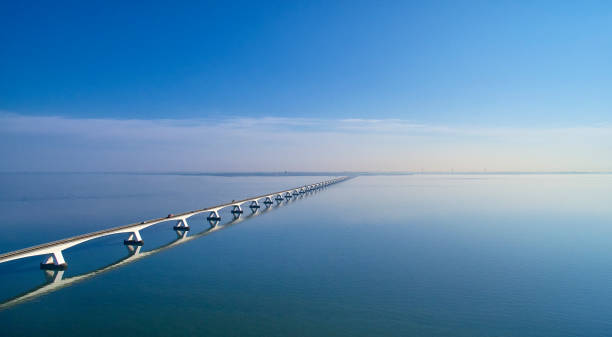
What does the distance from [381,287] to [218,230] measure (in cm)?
3075

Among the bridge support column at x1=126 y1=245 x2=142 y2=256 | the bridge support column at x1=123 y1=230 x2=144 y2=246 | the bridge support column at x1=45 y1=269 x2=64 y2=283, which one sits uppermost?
the bridge support column at x1=123 y1=230 x2=144 y2=246

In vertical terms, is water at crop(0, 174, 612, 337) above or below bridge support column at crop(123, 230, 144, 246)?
below

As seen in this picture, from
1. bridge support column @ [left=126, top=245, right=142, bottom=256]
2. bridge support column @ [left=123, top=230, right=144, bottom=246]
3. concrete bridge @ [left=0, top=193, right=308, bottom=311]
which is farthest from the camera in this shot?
bridge support column @ [left=123, top=230, right=144, bottom=246]

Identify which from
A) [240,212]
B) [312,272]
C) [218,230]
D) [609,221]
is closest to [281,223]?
[218,230]

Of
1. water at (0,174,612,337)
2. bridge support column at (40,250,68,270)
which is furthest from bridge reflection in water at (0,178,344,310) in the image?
water at (0,174,612,337)

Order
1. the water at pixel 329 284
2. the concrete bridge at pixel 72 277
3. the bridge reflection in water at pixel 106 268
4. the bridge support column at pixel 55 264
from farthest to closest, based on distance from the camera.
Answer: the bridge support column at pixel 55 264
the bridge reflection in water at pixel 106 268
the concrete bridge at pixel 72 277
the water at pixel 329 284

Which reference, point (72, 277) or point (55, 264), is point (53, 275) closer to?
point (55, 264)

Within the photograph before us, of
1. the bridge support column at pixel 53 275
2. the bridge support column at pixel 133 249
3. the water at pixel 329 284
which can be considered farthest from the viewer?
the bridge support column at pixel 133 249

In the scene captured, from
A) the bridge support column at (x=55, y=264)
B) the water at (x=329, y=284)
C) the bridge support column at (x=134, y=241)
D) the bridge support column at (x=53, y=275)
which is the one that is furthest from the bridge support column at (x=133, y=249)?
the bridge support column at (x=53, y=275)

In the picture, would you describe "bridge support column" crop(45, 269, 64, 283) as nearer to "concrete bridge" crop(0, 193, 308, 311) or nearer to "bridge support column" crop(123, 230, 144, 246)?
"concrete bridge" crop(0, 193, 308, 311)

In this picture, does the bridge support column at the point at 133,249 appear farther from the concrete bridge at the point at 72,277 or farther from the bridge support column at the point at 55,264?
the bridge support column at the point at 55,264

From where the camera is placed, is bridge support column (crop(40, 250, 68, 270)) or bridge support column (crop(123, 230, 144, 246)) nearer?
bridge support column (crop(40, 250, 68, 270))

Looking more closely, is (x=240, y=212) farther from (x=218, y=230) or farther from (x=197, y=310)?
(x=197, y=310)

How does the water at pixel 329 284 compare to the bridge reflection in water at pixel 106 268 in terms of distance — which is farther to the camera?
the bridge reflection in water at pixel 106 268
